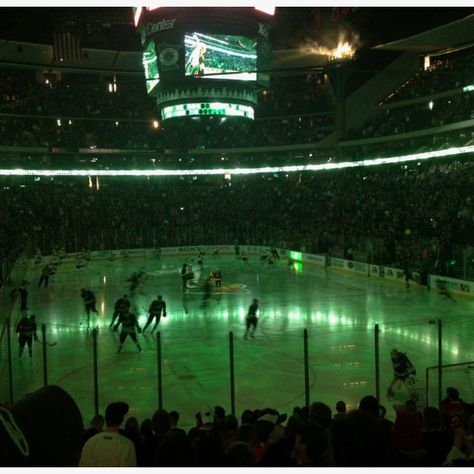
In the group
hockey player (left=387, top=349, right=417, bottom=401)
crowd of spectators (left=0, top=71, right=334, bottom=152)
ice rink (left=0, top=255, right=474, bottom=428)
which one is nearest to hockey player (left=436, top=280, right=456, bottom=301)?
ice rink (left=0, top=255, right=474, bottom=428)

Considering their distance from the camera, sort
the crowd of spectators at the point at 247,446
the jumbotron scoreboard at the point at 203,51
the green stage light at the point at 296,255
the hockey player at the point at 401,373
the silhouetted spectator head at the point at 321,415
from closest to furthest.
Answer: the crowd of spectators at the point at 247,446
the silhouetted spectator head at the point at 321,415
the hockey player at the point at 401,373
the jumbotron scoreboard at the point at 203,51
the green stage light at the point at 296,255

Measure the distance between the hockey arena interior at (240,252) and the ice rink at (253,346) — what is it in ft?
0.29

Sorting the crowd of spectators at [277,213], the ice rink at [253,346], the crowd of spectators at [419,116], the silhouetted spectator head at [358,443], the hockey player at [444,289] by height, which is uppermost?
the crowd of spectators at [419,116]

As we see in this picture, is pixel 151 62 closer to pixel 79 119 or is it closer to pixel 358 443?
pixel 79 119

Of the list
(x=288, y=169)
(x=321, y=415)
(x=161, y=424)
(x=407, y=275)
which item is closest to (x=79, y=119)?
(x=288, y=169)

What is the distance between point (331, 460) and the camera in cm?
346

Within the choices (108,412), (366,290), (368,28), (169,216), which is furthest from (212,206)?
(108,412)

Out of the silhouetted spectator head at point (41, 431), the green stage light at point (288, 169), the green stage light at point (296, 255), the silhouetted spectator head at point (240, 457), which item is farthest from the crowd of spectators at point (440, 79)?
the silhouetted spectator head at point (41, 431)

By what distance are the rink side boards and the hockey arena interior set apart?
137mm

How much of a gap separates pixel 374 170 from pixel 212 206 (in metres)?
14.4

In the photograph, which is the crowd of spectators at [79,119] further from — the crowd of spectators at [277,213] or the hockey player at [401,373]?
the hockey player at [401,373]

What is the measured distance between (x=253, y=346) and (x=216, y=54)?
16891 mm

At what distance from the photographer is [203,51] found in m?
26.1

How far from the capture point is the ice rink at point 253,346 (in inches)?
407
